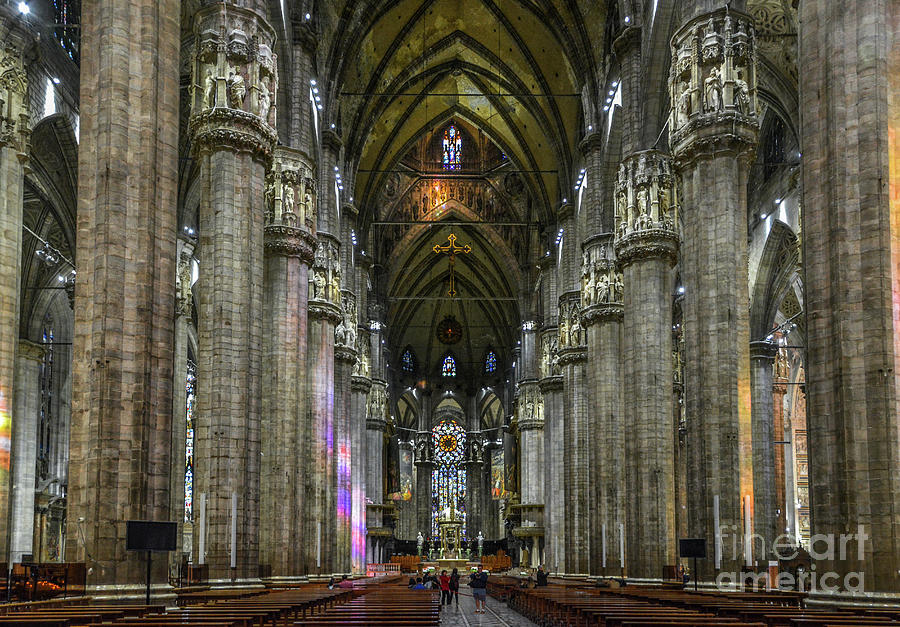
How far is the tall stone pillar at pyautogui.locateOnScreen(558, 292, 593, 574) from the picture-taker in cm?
4291

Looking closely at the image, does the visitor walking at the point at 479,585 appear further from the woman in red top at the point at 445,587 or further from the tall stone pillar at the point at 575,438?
the tall stone pillar at the point at 575,438

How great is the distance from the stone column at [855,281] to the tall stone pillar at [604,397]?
20270 millimetres

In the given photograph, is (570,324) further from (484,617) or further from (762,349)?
(484,617)

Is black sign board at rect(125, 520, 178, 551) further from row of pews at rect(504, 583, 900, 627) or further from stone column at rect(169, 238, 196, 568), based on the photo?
stone column at rect(169, 238, 196, 568)

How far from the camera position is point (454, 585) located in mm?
36094

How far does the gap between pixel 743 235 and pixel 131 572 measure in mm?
15671

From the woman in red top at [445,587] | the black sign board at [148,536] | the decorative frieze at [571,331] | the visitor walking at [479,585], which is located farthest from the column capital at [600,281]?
the black sign board at [148,536]

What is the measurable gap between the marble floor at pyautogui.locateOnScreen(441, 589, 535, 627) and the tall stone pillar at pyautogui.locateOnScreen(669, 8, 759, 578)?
577 cm

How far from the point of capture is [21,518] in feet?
128

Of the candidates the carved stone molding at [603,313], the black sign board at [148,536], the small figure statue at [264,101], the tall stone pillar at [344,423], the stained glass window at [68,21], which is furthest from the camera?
the tall stone pillar at [344,423]

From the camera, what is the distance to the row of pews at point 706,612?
11.6 meters

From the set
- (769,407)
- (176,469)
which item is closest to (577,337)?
(769,407)

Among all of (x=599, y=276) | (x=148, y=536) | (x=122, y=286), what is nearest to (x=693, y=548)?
(x=148, y=536)

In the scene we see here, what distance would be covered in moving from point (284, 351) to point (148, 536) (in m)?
16.1
